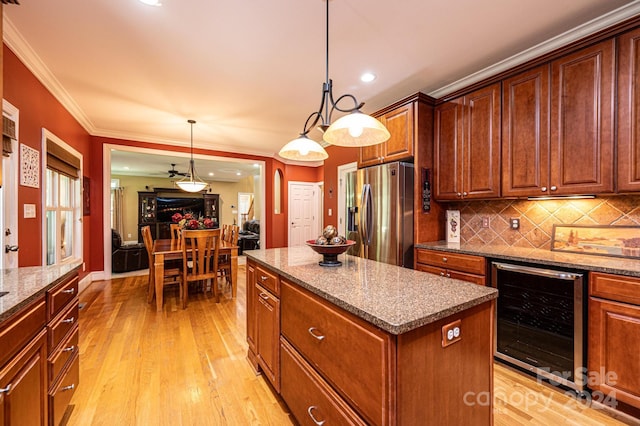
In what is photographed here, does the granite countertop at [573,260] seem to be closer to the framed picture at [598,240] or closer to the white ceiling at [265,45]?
the framed picture at [598,240]

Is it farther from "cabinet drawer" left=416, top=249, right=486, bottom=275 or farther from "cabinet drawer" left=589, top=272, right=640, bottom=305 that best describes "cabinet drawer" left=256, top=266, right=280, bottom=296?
"cabinet drawer" left=589, top=272, right=640, bottom=305

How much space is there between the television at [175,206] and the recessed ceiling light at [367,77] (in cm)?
791

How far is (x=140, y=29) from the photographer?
A: 208 centimetres

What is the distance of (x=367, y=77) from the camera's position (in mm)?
2836

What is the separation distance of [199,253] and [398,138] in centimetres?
274

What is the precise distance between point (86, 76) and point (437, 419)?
13.1 feet

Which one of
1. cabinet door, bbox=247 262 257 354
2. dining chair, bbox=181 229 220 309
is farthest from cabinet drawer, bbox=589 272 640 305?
dining chair, bbox=181 229 220 309

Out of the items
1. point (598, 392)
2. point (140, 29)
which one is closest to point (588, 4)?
point (598, 392)

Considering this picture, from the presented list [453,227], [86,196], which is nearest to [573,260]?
[453,227]

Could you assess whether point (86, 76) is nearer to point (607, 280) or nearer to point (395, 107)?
point (395, 107)

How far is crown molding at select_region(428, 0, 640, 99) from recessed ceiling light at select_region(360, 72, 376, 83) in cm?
92

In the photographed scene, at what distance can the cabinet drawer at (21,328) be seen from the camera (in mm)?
963

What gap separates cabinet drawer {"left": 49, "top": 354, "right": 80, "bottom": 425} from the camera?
1288 mm

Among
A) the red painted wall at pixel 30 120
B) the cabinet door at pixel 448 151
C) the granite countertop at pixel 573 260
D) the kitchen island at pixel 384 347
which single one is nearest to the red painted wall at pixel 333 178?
the cabinet door at pixel 448 151
